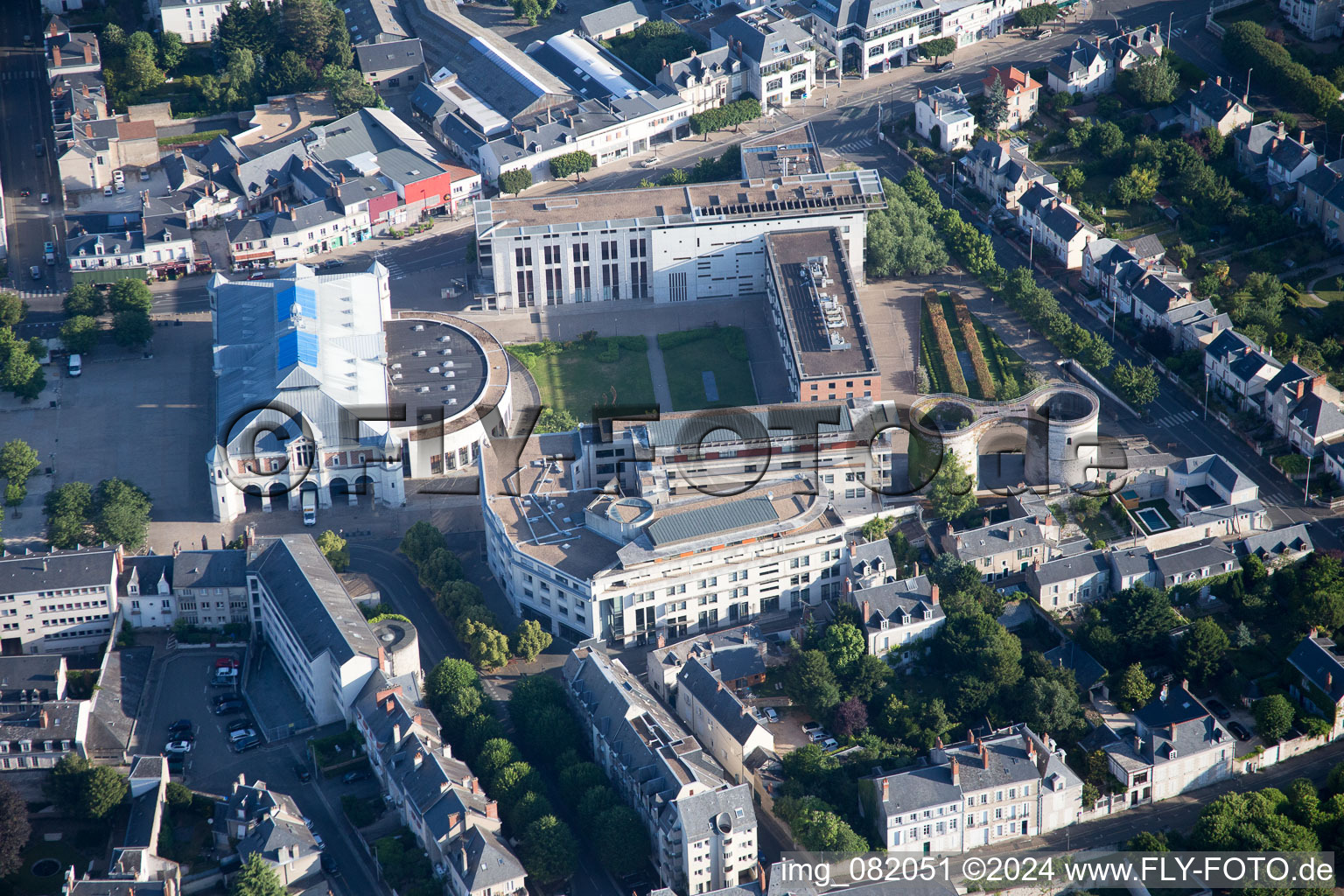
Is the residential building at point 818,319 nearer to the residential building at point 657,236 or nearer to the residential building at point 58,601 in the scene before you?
the residential building at point 657,236

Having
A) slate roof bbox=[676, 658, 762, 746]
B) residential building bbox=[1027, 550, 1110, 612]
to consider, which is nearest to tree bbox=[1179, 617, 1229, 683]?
residential building bbox=[1027, 550, 1110, 612]

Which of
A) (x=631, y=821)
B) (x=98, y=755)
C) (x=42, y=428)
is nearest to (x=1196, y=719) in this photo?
(x=631, y=821)

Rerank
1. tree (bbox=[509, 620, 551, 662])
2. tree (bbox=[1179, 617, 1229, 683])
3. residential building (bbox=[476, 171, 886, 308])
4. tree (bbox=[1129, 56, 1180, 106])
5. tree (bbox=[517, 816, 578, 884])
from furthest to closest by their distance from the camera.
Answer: tree (bbox=[1129, 56, 1180, 106]), residential building (bbox=[476, 171, 886, 308]), tree (bbox=[509, 620, 551, 662]), tree (bbox=[1179, 617, 1229, 683]), tree (bbox=[517, 816, 578, 884])

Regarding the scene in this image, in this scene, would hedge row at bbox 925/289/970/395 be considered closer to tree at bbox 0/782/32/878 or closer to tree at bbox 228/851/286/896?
tree at bbox 228/851/286/896

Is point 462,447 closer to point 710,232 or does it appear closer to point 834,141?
point 710,232

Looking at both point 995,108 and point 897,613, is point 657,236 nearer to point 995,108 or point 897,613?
point 995,108
